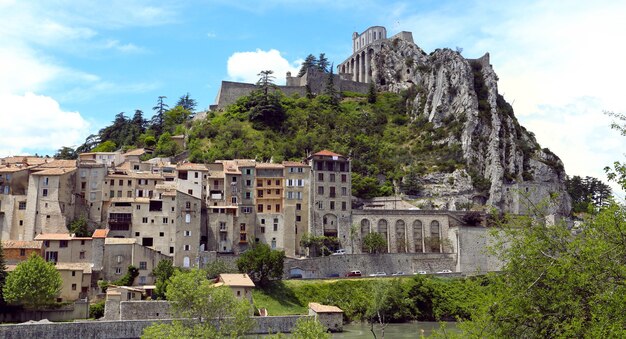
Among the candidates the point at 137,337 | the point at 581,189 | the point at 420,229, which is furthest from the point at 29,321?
the point at 581,189

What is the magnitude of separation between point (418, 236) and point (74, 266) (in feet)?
125

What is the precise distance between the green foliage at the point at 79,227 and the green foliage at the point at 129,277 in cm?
722

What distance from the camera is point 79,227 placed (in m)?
60.6

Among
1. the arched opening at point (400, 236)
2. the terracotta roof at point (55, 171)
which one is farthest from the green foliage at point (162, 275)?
the arched opening at point (400, 236)

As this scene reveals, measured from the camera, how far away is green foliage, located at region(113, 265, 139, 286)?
55.3 meters

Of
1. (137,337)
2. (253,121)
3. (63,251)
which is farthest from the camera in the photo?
(253,121)

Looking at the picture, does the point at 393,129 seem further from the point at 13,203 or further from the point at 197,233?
the point at 13,203

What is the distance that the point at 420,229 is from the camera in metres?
73.9

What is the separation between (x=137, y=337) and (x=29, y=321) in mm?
8485

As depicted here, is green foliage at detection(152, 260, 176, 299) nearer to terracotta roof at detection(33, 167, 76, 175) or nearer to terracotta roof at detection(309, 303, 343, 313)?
terracotta roof at detection(309, 303, 343, 313)

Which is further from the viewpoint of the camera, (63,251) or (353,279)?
(353,279)

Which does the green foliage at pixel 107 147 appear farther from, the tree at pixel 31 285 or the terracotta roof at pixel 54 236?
the tree at pixel 31 285

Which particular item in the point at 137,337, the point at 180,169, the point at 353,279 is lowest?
the point at 137,337

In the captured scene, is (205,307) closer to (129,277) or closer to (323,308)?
(323,308)
